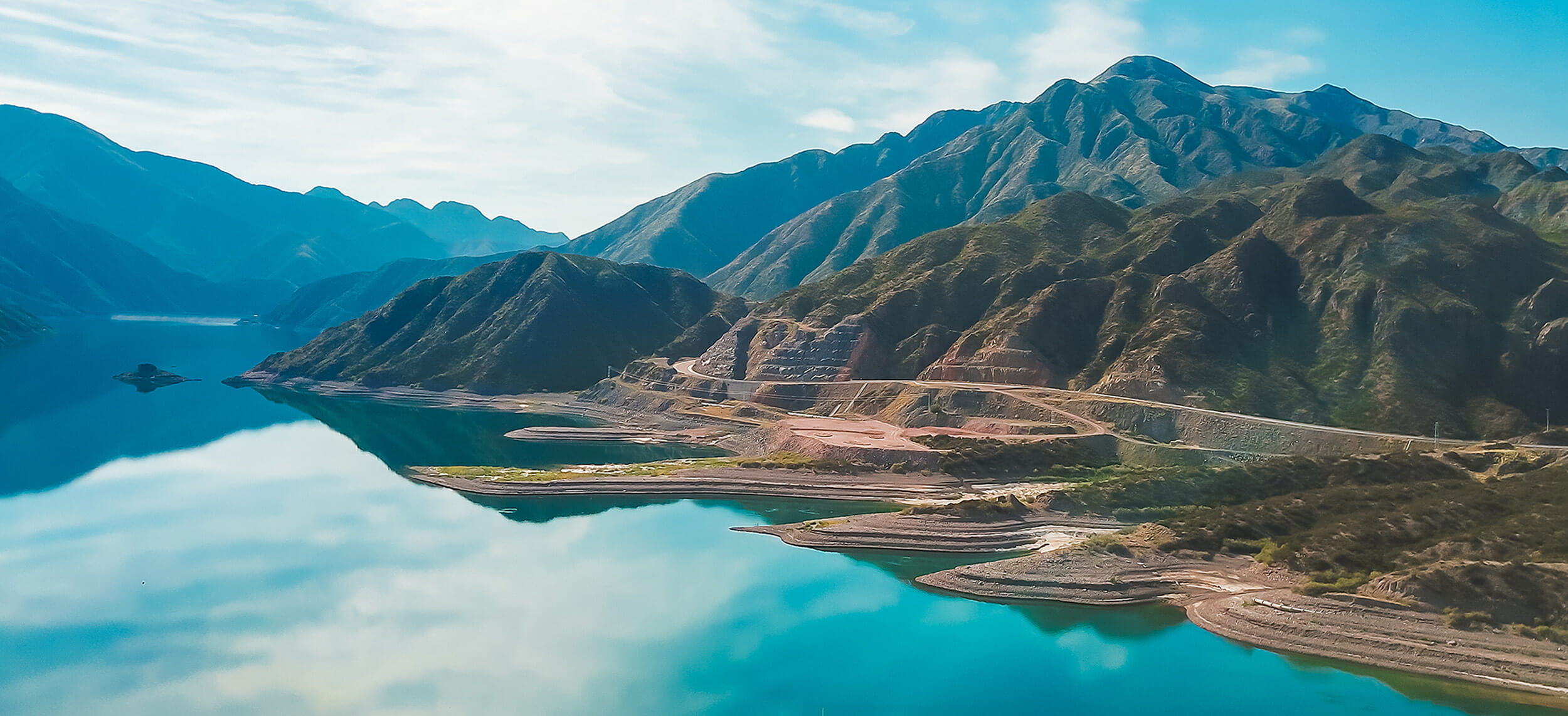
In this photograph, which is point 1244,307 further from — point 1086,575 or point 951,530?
point 1086,575

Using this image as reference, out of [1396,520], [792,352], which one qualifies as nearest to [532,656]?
[1396,520]

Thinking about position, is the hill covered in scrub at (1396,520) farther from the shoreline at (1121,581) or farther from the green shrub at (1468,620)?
the shoreline at (1121,581)

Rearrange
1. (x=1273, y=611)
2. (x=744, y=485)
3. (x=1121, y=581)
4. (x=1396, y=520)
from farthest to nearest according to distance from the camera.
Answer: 1. (x=744, y=485)
2. (x=1396, y=520)
3. (x=1121, y=581)
4. (x=1273, y=611)

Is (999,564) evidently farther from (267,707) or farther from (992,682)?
(267,707)

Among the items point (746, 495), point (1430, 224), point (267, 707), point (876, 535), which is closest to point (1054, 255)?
point (1430, 224)

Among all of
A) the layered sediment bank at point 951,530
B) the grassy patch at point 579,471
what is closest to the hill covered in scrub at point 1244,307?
the layered sediment bank at point 951,530
